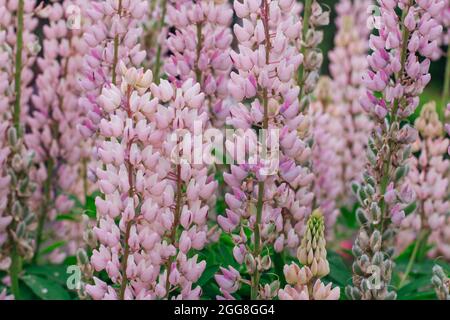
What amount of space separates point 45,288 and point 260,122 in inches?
37.5

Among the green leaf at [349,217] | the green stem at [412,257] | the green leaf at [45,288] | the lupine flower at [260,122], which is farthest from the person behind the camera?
the green leaf at [349,217]

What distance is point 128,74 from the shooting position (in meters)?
1.87

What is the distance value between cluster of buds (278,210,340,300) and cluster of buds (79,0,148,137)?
26.0 inches

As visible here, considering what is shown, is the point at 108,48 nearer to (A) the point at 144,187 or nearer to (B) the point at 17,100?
(B) the point at 17,100

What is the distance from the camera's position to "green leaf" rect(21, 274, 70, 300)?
251cm

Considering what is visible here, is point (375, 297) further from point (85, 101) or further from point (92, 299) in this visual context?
point (85, 101)

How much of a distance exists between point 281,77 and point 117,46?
0.51 meters

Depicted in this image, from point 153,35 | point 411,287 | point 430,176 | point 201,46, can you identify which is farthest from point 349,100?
Result: point 201,46

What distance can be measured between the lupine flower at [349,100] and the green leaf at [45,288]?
46.0 inches

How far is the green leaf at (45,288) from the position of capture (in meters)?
2.51

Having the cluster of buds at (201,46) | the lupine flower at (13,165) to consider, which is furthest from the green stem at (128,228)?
the lupine flower at (13,165)

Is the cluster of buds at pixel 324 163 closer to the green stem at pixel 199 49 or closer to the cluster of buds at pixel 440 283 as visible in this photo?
the green stem at pixel 199 49

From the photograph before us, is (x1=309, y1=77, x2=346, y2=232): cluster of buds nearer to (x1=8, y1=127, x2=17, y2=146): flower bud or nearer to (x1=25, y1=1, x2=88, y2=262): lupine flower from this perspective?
(x1=25, y1=1, x2=88, y2=262): lupine flower

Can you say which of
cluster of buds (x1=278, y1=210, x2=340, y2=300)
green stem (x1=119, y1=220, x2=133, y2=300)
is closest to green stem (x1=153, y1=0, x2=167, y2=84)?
green stem (x1=119, y1=220, x2=133, y2=300)
